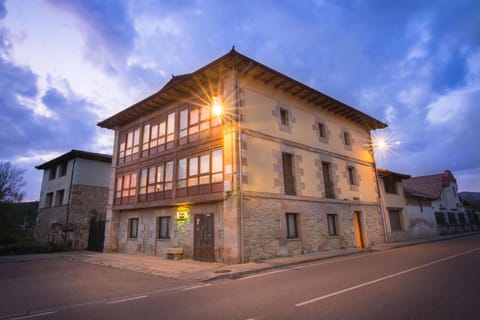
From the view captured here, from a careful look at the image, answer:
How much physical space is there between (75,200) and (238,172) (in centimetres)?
1785

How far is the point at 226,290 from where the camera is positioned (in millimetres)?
6605

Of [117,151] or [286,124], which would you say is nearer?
[286,124]

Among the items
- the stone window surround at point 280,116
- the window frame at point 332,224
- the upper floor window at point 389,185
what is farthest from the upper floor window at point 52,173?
the upper floor window at point 389,185

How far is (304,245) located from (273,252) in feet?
7.70

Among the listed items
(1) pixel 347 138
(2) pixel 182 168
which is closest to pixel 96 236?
(2) pixel 182 168

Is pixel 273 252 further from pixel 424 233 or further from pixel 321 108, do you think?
pixel 424 233

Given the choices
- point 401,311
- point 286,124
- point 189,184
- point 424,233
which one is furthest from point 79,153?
point 424,233

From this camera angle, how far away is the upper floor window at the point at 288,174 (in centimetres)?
1456

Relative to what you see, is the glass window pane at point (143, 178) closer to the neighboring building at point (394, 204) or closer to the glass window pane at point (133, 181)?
the glass window pane at point (133, 181)

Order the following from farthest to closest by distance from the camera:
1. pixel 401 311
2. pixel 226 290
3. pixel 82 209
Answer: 1. pixel 82 209
2. pixel 226 290
3. pixel 401 311

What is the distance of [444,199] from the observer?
105 ft

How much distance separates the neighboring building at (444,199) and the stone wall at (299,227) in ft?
48.6

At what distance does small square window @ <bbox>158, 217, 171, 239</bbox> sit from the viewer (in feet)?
50.6

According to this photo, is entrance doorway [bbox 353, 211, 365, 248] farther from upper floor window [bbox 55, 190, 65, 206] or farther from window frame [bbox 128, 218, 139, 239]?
upper floor window [bbox 55, 190, 65, 206]
